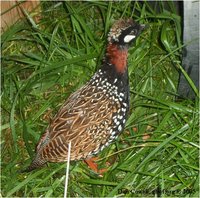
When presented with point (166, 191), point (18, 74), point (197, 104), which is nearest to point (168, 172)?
point (166, 191)

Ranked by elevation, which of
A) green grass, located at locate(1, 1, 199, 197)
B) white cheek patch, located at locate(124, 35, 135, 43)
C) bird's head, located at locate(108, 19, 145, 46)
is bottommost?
green grass, located at locate(1, 1, 199, 197)

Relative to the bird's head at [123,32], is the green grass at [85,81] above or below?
below

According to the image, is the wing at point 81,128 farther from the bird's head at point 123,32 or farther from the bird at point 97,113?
the bird's head at point 123,32

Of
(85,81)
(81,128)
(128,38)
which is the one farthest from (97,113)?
(85,81)

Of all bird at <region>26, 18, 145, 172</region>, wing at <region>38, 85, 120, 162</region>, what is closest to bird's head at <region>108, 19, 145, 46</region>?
bird at <region>26, 18, 145, 172</region>

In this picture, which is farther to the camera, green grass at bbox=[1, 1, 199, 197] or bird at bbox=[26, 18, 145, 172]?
green grass at bbox=[1, 1, 199, 197]

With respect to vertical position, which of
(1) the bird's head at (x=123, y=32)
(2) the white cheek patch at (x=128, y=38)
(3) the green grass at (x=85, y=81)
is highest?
(1) the bird's head at (x=123, y=32)

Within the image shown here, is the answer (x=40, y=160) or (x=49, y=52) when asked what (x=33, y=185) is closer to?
(x=40, y=160)

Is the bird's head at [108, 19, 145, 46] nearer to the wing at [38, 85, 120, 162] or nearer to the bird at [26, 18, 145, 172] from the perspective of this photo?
the bird at [26, 18, 145, 172]

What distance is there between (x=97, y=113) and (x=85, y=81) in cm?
75

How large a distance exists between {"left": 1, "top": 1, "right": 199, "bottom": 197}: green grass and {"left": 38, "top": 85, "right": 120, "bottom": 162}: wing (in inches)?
6.5

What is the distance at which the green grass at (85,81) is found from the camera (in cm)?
335

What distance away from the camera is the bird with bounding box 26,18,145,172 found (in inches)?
128

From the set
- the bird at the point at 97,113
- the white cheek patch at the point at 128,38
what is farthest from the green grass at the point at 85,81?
the white cheek patch at the point at 128,38
